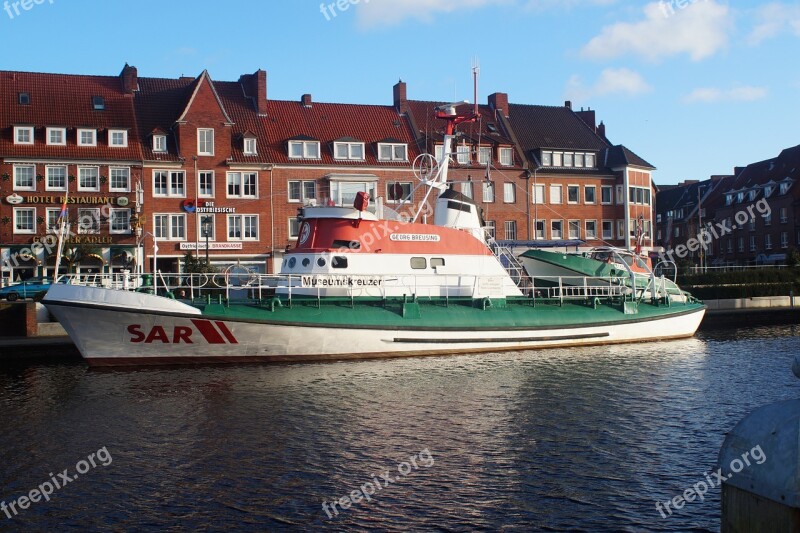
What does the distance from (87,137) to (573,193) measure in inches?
1547

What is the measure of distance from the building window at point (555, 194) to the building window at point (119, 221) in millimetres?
34211

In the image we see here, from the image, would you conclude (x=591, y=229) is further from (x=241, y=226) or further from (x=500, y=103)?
(x=241, y=226)

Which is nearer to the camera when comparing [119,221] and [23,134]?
[23,134]

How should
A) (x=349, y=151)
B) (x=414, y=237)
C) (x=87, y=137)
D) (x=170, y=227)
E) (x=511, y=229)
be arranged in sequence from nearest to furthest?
(x=414, y=237) → (x=87, y=137) → (x=170, y=227) → (x=349, y=151) → (x=511, y=229)

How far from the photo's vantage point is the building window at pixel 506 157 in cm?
6725

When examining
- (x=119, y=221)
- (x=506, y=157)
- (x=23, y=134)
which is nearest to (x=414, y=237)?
(x=119, y=221)

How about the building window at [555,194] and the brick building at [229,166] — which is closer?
the brick building at [229,166]

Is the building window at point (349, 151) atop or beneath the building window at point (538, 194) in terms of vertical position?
atop

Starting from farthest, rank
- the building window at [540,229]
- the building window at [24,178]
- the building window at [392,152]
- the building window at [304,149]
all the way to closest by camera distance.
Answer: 1. the building window at [540,229]
2. the building window at [392,152]
3. the building window at [304,149]
4. the building window at [24,178]

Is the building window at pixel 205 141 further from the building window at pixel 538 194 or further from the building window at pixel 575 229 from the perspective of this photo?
the building window at pixel 575 229

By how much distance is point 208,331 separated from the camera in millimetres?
27438

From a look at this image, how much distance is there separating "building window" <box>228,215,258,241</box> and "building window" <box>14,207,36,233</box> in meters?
13.2
